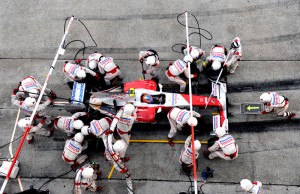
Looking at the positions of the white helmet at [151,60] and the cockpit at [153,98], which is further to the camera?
the white helmet at [151,60]

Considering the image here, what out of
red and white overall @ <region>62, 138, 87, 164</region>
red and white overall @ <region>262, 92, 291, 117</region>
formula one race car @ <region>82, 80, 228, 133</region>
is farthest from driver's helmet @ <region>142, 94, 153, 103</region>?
red and white overall @ <region>262, 92, 291, 117</region>

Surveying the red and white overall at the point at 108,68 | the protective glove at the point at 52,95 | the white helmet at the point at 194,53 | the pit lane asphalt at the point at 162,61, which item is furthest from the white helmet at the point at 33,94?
the white helmet at the point at 194,53

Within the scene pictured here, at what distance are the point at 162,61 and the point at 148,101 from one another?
244cm

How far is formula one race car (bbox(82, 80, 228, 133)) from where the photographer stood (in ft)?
27.0

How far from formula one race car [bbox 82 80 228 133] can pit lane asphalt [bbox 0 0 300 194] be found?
834 millimetres

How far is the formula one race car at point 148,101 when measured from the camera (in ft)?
27.0

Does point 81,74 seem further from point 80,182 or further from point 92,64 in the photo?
point 80,182

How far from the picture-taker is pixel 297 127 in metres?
8.68

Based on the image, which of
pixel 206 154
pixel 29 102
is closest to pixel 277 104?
pixel 206 154

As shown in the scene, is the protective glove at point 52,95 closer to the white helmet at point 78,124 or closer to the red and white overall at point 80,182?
the white helmet at point 78,124

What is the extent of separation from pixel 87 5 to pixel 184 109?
6.11 meters

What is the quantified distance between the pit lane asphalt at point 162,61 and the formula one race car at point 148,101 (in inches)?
→ 32.9

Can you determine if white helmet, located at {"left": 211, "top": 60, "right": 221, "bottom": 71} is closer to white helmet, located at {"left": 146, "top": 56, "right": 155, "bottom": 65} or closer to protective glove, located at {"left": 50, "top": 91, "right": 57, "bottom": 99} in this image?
white helmet, located at {"left": 146, "top": 56, "right": 155, "bottom": 65}

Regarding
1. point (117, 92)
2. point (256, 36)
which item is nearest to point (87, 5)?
point (117, 92)
